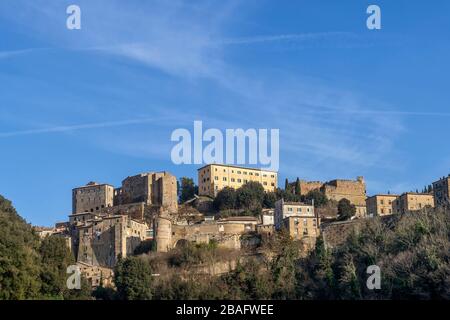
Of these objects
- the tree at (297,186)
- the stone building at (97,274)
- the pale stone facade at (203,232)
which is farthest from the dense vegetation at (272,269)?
the tree at (297,186)

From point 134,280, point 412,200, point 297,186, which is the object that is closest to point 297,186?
point 297,186

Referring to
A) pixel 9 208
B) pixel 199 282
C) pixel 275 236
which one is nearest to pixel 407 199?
pixel 275 236

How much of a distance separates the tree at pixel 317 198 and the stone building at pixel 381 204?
4.24 m

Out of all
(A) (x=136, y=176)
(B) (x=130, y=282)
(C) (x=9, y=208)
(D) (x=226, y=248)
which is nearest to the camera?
(B) (x=130, y=282)

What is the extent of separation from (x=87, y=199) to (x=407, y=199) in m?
29.7

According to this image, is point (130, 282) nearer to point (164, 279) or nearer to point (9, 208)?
point (164, 279)

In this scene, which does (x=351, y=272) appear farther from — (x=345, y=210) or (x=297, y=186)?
(x=297, y=186)

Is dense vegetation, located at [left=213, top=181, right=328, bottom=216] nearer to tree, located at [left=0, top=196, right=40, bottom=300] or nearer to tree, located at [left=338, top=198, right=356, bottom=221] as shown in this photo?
tree, located at [left=338, top=198, right=356, bottom=221]

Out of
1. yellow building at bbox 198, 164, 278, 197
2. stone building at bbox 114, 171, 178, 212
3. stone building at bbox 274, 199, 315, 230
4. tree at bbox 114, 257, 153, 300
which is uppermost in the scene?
yellow building at bbox 198, 164, 278, 197

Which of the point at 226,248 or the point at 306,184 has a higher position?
the point at 306,184

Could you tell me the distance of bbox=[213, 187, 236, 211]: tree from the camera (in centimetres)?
8838

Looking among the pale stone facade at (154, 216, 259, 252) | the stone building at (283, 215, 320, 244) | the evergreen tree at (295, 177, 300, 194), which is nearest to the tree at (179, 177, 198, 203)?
the evergreen tree at (295, 177, 300, 194)

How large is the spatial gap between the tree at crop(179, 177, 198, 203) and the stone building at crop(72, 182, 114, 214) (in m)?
8.29

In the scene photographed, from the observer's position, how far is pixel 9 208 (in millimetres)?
63094
